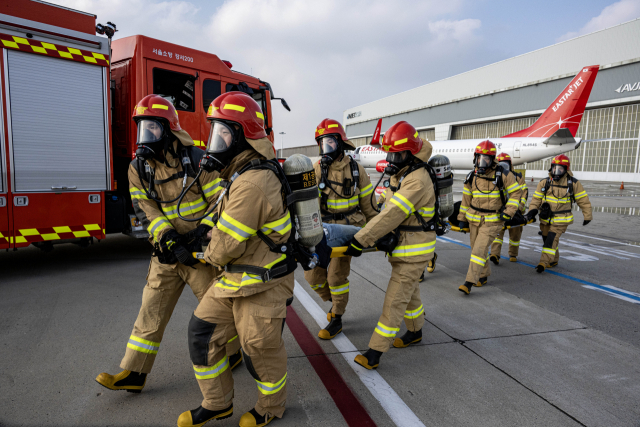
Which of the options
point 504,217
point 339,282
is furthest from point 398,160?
point 504,217

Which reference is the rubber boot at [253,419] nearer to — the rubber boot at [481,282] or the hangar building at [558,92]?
the rubber boot at [481,282]

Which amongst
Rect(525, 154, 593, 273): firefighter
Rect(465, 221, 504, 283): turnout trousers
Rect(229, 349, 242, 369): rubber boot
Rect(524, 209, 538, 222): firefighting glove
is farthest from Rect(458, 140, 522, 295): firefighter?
Rect(229, 349, 242, 369): rubber boot

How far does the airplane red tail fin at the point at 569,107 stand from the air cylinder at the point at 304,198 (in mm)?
28440

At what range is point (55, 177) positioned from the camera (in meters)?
5.36

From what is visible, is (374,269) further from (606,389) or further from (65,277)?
(65,277)

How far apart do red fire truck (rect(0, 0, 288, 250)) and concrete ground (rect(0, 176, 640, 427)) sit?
91 centimetres

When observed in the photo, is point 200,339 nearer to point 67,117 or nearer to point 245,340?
point 245,340

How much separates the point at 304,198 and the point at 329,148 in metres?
1.85

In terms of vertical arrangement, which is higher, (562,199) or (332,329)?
(562,199)

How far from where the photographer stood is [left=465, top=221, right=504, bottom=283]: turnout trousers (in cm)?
548

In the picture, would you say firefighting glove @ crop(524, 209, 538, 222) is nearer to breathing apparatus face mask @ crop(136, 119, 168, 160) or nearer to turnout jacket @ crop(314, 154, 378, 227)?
turnout jacket @ crop(314, 154, 378, 227)

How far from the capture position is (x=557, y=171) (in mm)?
7117

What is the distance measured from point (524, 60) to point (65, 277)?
142 feet

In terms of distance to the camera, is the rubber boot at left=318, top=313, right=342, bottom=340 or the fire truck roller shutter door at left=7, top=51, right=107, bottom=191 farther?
the fire truck roller shutter door at left=7, top=51, right=107, bottom=191
